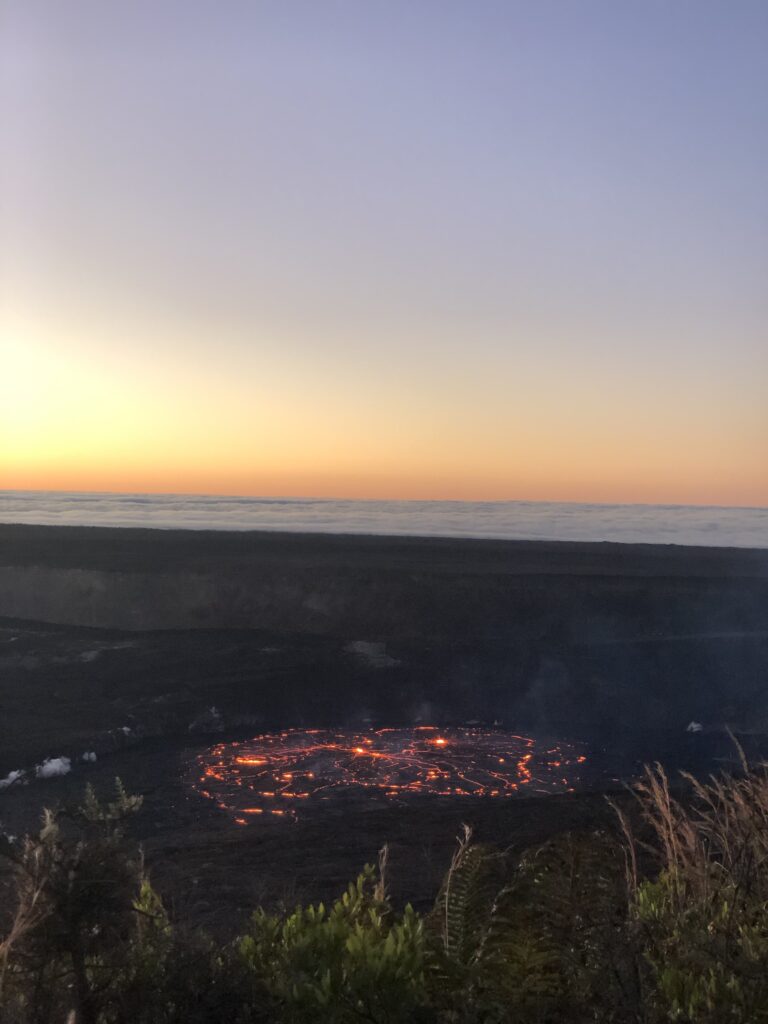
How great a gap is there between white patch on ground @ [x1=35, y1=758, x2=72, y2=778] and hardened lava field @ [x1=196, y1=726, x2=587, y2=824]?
172cm

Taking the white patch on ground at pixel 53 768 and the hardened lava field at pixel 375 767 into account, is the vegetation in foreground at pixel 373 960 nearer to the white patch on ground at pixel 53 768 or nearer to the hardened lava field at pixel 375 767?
the hardened lava field at pixel 375 767

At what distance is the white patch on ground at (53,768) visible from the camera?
11.4 m

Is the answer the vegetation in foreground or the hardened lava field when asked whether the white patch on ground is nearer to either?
the hardened lava field

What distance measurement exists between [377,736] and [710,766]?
15.8ft

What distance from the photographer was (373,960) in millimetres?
3129

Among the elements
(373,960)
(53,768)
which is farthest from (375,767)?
(373,960)

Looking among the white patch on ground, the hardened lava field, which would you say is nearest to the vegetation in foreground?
the hardened lava field

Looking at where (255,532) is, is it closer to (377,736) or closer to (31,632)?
(31,632)

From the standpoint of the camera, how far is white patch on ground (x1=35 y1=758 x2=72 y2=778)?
11.4 metres

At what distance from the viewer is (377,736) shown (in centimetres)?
1344

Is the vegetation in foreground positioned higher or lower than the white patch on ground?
higher

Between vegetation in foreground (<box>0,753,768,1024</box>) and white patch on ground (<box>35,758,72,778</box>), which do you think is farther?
white patch on ground (<box>35,758,72,778</box>)

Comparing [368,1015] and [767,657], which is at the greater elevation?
[368,1015]

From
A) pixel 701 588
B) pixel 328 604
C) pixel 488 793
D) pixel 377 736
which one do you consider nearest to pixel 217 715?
pixel 377 736
